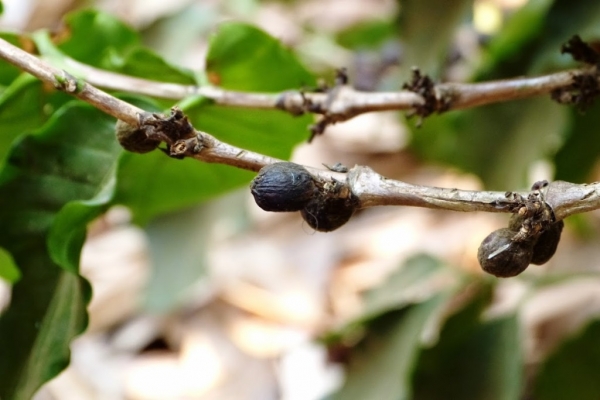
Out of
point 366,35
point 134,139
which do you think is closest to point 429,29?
point 134,139

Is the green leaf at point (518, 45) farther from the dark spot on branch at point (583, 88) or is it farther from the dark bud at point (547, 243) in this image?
the dark bud at point (547, 243)

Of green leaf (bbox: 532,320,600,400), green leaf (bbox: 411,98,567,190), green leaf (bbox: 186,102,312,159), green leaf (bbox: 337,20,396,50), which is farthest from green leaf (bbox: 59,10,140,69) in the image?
green leaf (bbox: 337,20,396,50)

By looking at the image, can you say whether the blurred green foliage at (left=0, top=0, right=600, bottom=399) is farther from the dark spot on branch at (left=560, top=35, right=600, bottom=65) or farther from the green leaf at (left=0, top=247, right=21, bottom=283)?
the dark spot on branch at (left=560, top=35, right=600, bottom=65)

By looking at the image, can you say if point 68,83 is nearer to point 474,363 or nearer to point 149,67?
point 149,67

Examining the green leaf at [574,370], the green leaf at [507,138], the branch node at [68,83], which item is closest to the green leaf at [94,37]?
the branch node at [68,83]

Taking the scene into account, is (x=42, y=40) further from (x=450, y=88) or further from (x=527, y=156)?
(x=527, y=156)

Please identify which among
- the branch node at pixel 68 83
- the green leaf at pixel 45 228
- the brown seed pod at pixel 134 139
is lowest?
the green leaf at pixel 45 228

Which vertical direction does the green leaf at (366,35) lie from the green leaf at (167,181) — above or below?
above
